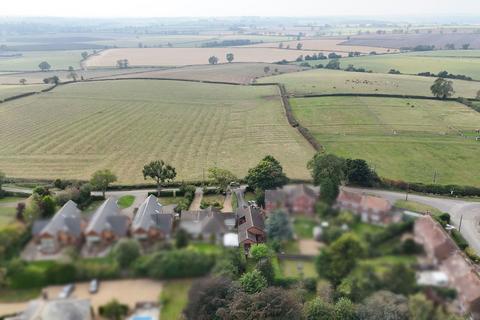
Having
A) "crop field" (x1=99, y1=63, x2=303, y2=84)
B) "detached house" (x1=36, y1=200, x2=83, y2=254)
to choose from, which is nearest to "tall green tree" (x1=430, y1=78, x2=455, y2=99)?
"crop field" (x1=99, y1=63, x2=303, y2=84)

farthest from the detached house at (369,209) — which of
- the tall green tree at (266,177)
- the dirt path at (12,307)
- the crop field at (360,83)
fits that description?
the crop field at (360,83)

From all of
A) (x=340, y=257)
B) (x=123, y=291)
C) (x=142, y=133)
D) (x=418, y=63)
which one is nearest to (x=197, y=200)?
(x=123, y=291)

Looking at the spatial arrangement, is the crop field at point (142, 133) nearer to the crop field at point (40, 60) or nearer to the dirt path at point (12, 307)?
Answer: the dirt path at point (12, 307)

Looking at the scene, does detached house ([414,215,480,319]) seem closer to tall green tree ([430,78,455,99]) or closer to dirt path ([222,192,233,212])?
dirt path ([222,192,233,212])

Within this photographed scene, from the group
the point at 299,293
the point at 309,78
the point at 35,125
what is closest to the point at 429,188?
the point at 299,293

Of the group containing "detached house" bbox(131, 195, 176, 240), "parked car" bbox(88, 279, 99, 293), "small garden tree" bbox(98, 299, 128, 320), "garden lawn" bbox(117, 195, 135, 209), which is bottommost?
"garden lawn" bbox(117, 195, 135, 209)
